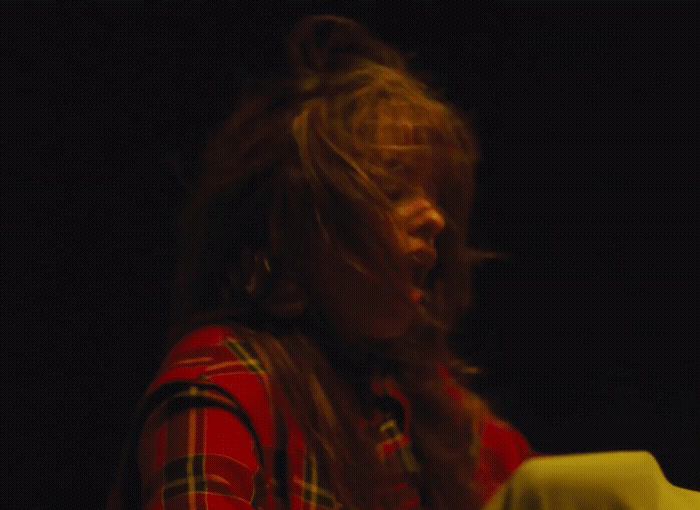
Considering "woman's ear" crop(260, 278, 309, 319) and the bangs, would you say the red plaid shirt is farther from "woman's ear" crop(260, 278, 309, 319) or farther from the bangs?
the bangs

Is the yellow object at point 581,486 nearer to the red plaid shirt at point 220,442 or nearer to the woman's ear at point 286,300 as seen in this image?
the red plaid shirt at point 220,442

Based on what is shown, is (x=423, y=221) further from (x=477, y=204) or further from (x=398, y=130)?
(x=477, y=204)

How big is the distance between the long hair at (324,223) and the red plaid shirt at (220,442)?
25 millimetres

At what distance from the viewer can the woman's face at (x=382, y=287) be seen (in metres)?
0.98

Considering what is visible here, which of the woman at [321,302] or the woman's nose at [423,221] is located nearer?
the woman at [321,302]

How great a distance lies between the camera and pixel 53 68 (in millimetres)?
1219

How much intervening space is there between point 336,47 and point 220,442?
533 millimetres

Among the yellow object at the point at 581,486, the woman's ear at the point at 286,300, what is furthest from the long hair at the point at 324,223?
the yellow object at the point at 581,486

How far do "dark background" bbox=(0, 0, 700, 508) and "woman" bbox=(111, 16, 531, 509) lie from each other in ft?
0.71

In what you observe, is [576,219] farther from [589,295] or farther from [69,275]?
[69,275]

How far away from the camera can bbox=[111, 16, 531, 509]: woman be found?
2.92 ft

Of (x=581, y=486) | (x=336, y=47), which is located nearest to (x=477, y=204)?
(x=336, y=47)

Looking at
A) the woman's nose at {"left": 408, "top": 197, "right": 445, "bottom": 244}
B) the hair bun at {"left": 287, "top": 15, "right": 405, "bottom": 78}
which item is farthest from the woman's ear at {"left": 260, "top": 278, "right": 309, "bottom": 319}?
the hair bun at {"left": 287, "top": 15, "right": 405, "bottom": 78}

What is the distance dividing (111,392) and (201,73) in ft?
1.52
